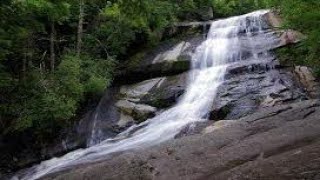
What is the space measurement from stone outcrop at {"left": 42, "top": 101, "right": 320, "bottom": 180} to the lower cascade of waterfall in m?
3.01

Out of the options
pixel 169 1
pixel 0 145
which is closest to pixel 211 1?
pixel 169 1

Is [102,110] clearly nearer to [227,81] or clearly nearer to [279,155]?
[227,81]

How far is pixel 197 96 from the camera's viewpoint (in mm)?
17141

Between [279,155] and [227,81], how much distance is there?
970cm

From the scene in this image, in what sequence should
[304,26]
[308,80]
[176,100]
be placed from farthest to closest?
[176,100]
[304,26]
[308,80]

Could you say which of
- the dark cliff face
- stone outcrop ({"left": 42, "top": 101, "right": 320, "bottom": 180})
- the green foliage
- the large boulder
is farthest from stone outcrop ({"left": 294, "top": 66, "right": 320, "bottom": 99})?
the large boulder

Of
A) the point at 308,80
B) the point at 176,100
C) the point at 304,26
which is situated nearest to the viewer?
the point at 308,80

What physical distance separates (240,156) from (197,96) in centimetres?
901

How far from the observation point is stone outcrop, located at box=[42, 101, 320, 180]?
23.3ft

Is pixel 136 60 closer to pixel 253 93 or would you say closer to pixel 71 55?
pixel 71 55

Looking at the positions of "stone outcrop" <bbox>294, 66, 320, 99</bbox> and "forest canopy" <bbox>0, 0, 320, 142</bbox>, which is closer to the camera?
"stone outcrop" <bbox>294, 66, 320, 99</bbox>

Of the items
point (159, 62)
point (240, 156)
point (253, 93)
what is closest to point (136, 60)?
point (159, 62)

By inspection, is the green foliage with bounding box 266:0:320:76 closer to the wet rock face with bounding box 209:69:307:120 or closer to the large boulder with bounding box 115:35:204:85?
the wet rock face with bounding box 209:69:307:120

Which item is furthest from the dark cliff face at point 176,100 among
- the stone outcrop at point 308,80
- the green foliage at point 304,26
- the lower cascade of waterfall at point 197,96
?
the green foliage at point 304,26
